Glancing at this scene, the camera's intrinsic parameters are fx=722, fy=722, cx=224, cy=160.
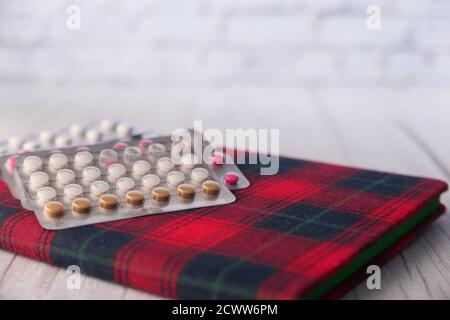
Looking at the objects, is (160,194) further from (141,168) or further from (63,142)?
(63,142)

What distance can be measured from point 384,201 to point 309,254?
0.54ft

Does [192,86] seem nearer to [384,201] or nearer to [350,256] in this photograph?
[384,201]

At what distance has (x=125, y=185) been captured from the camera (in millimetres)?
710

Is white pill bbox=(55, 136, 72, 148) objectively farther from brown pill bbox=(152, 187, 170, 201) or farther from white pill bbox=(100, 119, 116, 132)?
brown pill bbox=(152, 187, 170, 201)

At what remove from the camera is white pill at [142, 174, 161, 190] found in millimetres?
720

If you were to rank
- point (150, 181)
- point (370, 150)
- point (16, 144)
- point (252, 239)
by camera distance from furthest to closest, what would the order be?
point (370, 150)
point (16, 144)
point (150, 181)
point (252, 239)

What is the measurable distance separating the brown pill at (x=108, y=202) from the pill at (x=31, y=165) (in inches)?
3.6

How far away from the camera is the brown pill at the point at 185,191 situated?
2.32 feet

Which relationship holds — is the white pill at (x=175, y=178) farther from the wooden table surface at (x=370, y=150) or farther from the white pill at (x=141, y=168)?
the wooden table surface at (x=370, y=150)

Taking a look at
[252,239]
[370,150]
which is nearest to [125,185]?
[252,239]

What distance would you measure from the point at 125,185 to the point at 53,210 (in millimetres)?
83

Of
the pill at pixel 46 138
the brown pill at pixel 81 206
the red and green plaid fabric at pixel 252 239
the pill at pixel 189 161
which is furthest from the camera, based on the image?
Result: the pill at pixel 46 138

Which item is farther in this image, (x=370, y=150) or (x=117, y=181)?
(x=370, y=150)

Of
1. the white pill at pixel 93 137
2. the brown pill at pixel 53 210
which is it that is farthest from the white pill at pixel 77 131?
the brown pill at pixel 53 210
